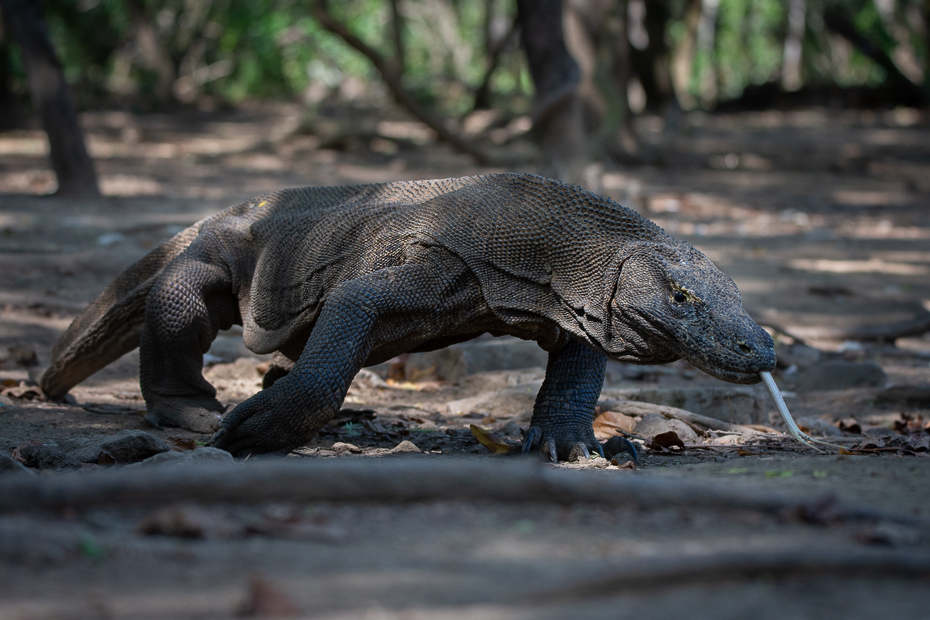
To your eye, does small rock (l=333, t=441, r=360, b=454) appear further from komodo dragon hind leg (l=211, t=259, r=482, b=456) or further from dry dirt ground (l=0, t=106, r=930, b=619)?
komodo dragon hind leg (l=211, t=259, r=482, b=456)

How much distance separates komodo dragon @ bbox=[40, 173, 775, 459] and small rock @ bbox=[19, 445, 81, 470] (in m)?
0.49

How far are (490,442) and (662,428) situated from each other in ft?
2.56

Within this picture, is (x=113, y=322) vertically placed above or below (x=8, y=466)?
below

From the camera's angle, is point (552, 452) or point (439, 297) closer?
point (439, 297)

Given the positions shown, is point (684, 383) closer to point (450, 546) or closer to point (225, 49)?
point (450, 546)

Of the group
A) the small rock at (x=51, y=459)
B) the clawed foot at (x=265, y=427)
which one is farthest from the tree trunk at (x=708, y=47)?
the small rock at (x=51, y=459)

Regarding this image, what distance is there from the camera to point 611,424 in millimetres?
4113

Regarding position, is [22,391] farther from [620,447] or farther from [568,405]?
[620,447]

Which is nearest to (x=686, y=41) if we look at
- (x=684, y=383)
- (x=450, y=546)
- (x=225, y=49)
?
(x=225, y=49)

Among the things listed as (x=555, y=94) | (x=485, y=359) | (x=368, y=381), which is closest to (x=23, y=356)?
(x=368, y=381)

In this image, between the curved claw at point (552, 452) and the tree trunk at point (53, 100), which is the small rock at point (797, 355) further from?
the tree trunk at point (53, 100)

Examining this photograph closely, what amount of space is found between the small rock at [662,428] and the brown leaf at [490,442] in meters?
0.68

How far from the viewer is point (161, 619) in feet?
4.74

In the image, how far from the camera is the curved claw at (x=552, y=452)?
3.38 m
